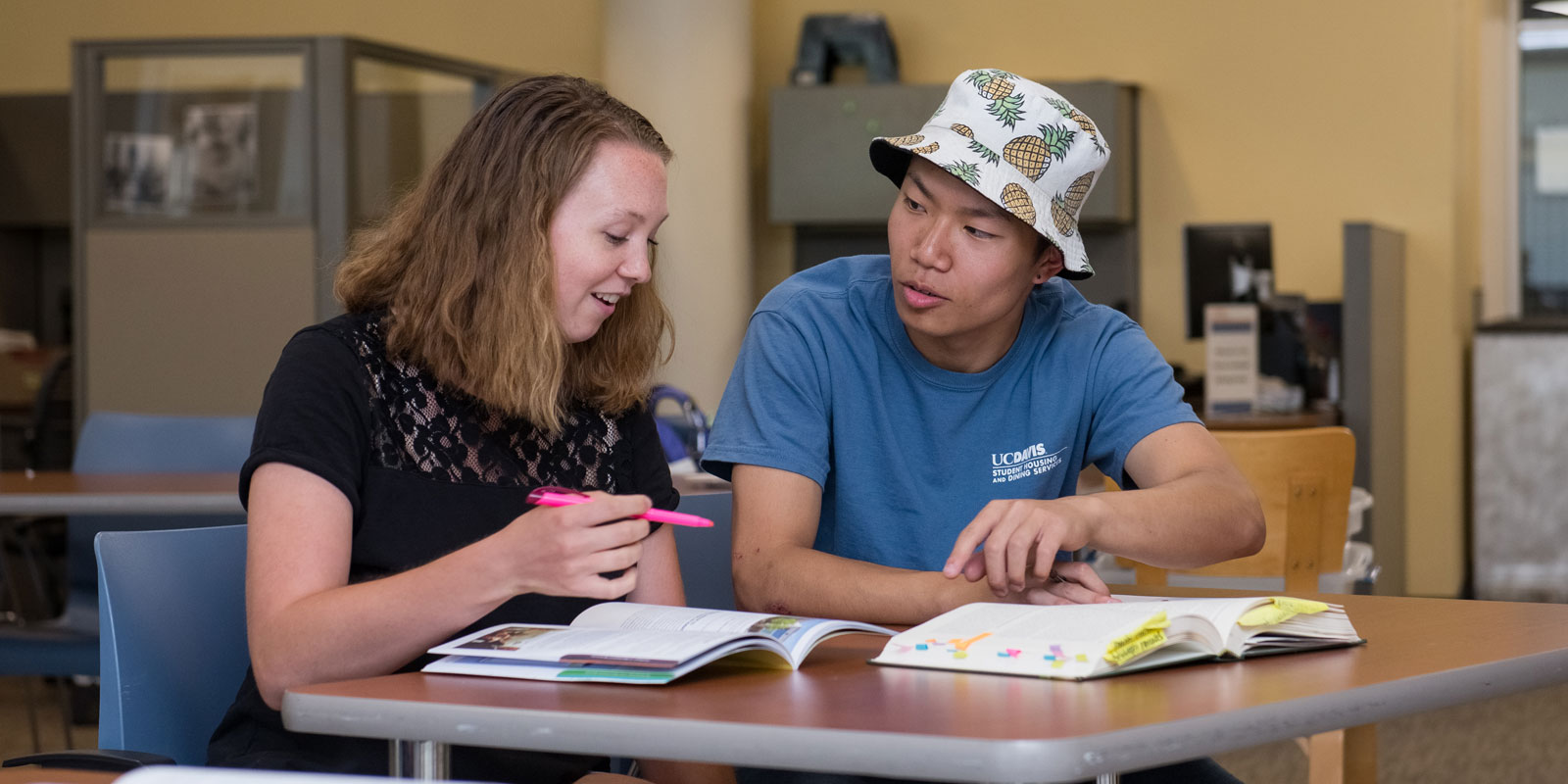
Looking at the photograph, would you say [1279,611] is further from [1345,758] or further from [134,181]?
[134,181]

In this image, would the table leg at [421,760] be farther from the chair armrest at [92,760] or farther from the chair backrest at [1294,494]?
the chair backrest at [1294,494]

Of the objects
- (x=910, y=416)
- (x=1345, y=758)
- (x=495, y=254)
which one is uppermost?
(x=495, y=254)

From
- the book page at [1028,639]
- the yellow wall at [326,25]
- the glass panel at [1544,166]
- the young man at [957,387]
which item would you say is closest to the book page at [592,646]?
the book page at [1028,639]

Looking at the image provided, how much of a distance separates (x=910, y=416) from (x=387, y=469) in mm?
558

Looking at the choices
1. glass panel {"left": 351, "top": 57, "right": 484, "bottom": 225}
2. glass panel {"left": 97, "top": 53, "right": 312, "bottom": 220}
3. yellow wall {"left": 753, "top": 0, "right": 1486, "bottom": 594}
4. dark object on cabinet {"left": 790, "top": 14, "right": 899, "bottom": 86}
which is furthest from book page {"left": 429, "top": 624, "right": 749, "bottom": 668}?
dark object on cabinet {"left": 790, "top": 14, "right": 899, "bottom": 86}

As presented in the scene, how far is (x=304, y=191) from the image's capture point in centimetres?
459

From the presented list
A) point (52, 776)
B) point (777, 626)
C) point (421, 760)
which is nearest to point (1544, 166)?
point (777, 626)

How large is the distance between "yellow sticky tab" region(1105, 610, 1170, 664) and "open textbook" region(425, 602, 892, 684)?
0.21 meters

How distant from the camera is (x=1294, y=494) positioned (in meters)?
2.32

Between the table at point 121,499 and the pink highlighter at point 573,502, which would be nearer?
the pink highlighter at point 573,502

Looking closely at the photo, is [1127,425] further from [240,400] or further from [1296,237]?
[1296,237]

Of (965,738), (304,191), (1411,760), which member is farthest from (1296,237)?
(965,738)

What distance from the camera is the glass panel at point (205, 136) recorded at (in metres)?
4.60

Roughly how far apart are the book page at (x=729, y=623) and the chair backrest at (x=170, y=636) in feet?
1.47
